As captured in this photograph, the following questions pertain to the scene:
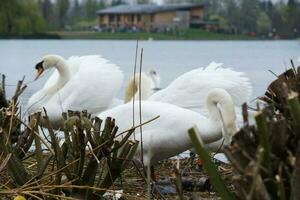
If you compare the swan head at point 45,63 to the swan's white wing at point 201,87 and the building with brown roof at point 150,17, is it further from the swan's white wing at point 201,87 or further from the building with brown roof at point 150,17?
the building with brown roof at point 150,17

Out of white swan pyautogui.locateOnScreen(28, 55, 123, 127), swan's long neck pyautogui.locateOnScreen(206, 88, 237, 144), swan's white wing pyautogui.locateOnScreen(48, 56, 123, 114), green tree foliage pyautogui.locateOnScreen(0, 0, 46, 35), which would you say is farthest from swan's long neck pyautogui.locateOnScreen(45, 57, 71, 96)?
green tree foliage pyautogui.locateOnScreen(0, 0, 46, 35)

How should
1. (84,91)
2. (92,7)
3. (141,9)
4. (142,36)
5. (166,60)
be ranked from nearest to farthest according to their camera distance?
(84,91) → (166,60) → (142,36) → (141,9) → (92,7)

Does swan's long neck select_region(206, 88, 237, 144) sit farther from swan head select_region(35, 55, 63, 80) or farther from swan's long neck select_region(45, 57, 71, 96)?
swan head select_region(35, 55, 63, 80)

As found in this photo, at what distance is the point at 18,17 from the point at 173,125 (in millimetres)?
43191

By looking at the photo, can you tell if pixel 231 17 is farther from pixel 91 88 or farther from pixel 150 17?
pixel 91 88

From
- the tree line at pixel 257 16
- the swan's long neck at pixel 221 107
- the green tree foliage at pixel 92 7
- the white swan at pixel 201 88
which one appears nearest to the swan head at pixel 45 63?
the white swan at pixel 201 88

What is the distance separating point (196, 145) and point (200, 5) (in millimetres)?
72647

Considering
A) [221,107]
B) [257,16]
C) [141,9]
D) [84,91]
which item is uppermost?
[221,107]

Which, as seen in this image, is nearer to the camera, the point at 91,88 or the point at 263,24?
the point at 91,88

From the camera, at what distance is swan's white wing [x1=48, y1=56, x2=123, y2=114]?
8641 mm

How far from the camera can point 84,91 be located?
8.70m

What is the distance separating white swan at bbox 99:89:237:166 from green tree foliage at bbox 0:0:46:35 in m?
36.8

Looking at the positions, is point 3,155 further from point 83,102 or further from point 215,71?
point 83,102

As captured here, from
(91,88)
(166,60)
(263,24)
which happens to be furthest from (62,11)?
(91,88)
